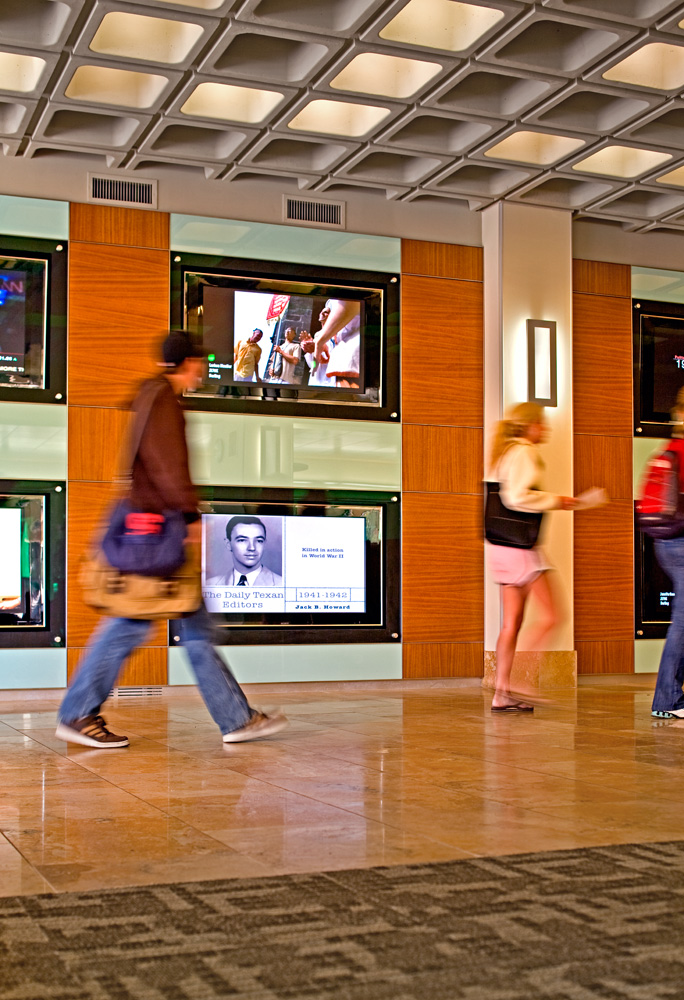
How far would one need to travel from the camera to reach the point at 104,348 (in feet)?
27.0

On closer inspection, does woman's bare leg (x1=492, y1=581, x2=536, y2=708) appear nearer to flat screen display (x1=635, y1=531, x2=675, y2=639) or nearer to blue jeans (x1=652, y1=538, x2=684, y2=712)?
blue jeans (x1=652, y1=538, x2=684, y2=712)

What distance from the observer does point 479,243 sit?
944cm

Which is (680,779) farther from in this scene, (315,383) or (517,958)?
(315,383)

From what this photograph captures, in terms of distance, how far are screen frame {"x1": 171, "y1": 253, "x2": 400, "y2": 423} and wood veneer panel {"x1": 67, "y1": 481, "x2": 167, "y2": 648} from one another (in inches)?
39.5

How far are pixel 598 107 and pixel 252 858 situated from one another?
6.31 m

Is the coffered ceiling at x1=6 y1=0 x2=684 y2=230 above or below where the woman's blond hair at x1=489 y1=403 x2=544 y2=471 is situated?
above

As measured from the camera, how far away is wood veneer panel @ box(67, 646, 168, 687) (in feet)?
26.7

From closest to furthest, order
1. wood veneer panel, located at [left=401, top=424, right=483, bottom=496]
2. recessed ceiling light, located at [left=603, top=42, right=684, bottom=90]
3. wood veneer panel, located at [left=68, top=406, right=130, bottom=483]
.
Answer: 1. recessed ceiling light, located at [left=603, top=42, right=684, bottom=90]
2. wood veneer panel, located at [left=68, top=406, right=130, bottom=483]
3. wood veneer panel, located at [left=401, top=424, right=483, bottom=496]

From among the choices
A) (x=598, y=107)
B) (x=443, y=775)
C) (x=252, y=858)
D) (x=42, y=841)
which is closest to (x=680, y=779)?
(x=443, y=775)

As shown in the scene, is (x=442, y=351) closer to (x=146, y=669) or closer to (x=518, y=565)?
(x=518, y=565)

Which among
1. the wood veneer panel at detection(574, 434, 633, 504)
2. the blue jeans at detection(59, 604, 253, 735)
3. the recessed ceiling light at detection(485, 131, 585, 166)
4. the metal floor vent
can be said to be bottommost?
the metal floor vent

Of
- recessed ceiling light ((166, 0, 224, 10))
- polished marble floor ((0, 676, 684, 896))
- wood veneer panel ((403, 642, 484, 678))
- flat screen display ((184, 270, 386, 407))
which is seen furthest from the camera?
wood veneer panel ((403, 642, 484, 678))

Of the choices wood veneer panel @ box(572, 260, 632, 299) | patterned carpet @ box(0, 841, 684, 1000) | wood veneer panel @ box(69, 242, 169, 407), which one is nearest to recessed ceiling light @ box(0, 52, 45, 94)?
wood veneer panel @ box(69, 242, 169, 407)

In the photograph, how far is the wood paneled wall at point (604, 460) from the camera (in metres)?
9.55
